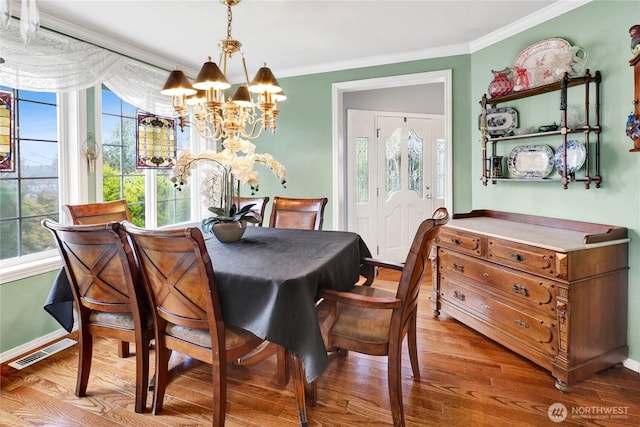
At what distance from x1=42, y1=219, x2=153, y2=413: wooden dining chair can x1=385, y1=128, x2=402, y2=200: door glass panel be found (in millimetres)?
3668

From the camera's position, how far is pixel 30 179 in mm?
2793

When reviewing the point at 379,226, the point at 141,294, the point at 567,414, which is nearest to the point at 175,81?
the point at 141,294

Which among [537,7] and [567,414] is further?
[537,7]

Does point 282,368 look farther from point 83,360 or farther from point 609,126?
point 609,126

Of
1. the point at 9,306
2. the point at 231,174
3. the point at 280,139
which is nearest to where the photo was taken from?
the point at 231,174

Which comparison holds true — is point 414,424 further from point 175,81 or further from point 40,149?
point 40,149

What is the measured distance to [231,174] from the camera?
2.24m

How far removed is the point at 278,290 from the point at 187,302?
463mm

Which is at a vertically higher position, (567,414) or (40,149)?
(40,149)

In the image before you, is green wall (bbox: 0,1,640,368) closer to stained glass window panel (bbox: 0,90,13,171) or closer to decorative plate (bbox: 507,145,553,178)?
decorative plate (bbox: 507,145,553,178)

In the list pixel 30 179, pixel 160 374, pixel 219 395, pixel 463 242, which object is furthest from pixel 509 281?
pixel 30 179

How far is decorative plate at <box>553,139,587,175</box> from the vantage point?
250cm

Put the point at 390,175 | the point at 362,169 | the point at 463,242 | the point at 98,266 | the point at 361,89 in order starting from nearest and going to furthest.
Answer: the point at 98,266 → the point at 463,242 → the point at 361,89 → the point at 362,169 → the point at 390,175

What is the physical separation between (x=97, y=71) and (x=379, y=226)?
3522 mm
